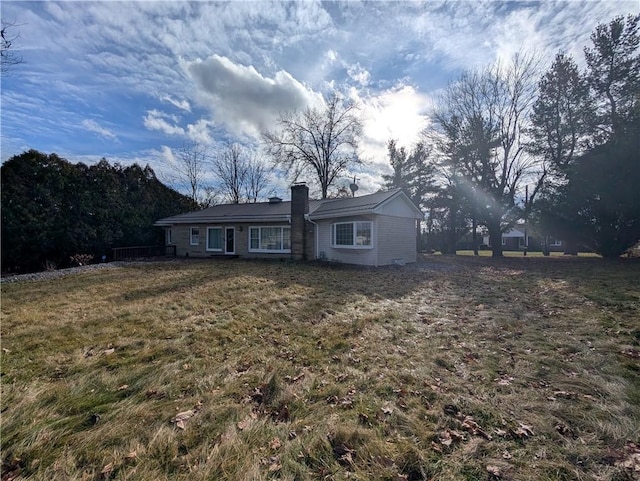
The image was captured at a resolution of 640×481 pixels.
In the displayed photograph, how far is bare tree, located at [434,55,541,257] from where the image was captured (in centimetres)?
2073

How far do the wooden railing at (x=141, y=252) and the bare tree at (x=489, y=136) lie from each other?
22017 mm

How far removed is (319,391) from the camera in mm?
3211

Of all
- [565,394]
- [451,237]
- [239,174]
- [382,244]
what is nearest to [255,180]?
[239,174]

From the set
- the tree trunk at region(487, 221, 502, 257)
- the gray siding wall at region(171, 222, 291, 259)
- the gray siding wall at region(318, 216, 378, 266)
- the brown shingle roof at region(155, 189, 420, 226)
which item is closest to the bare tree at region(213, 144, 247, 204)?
the brown shingle roof at region(155, 189, 420, 226)

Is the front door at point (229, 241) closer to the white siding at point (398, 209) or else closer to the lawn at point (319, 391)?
the white siding at point (398, 209)

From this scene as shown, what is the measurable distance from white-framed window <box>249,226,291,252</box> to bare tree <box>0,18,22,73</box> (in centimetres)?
1190

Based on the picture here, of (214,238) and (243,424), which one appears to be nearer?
(243,424)

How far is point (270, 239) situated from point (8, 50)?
40.9 feet

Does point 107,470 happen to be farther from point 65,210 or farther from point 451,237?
point 451,237

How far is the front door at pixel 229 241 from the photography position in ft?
61.8

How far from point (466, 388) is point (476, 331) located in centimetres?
221

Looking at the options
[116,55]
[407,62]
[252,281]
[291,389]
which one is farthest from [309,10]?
[291,389]

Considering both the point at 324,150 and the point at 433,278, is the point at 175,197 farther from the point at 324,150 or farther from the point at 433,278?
the point at 433,278

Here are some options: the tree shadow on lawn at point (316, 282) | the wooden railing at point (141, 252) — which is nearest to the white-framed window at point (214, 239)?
the wooden railing at point (141, 252)
